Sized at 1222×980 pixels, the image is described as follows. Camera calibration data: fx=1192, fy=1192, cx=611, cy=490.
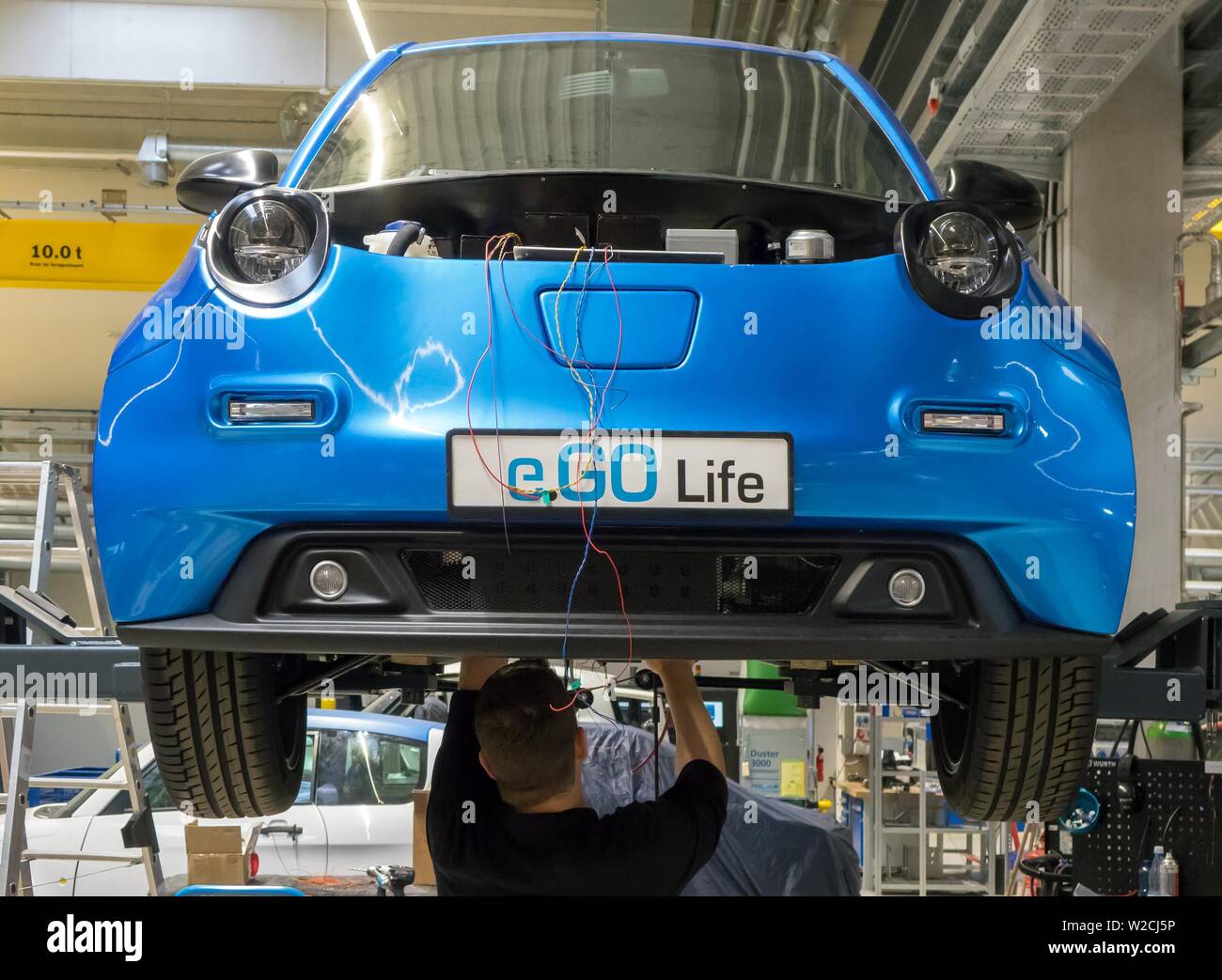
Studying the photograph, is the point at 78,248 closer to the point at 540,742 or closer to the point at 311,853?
the point at 311,853

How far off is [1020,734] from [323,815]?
4.76 meters

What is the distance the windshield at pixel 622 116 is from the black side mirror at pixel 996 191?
11 cm

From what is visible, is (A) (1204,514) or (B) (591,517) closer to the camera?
(B) (591,517)

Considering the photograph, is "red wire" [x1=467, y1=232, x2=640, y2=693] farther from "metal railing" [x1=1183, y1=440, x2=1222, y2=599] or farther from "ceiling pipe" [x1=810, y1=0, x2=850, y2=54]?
"metal railing" [x1=1183, y1=440, x2=1222, y2=599]

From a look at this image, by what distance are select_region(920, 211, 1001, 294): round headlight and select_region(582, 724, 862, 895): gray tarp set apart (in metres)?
3.22

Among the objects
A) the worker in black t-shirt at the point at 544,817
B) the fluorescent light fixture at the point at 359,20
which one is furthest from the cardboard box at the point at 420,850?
the fluorescent light fixture at the point at 359,20

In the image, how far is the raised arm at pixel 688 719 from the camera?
7.83 feet

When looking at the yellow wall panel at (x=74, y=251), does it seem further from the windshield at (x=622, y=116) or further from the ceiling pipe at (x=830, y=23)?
the windshield at (x=622, y=116)

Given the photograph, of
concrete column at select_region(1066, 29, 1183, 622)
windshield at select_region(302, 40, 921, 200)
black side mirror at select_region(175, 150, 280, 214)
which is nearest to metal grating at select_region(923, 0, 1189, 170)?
concrete column at select_region(1066, 29, 1183, 622)

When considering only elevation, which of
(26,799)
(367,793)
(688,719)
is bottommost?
(367,793)

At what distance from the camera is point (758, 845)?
4.94 meters

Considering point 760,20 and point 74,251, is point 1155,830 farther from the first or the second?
point 74,251

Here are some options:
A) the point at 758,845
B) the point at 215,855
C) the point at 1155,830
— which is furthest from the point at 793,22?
the point at 215,855
